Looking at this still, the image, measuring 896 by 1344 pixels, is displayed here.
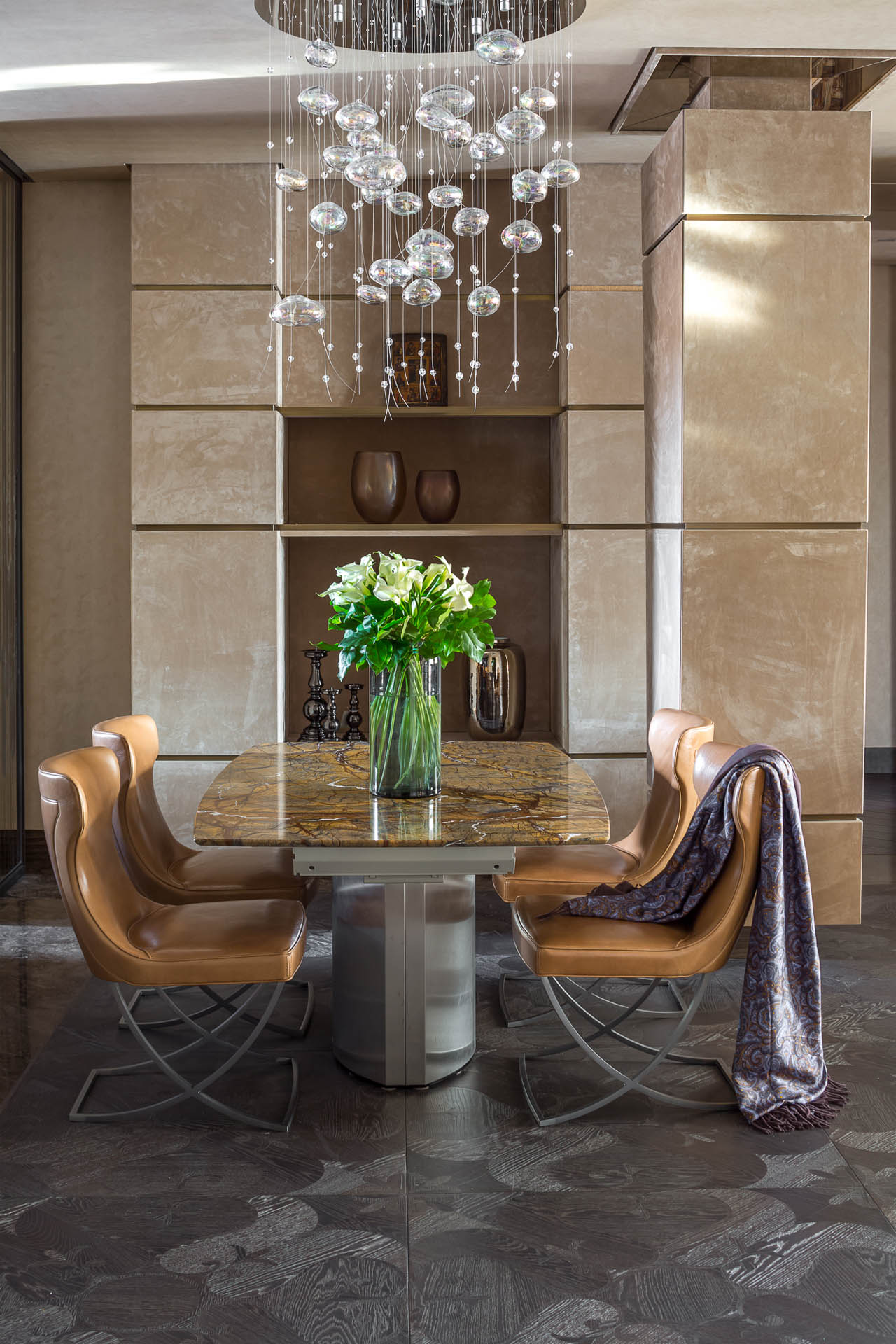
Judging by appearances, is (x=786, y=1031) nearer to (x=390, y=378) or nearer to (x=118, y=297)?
(x=390, y=378)

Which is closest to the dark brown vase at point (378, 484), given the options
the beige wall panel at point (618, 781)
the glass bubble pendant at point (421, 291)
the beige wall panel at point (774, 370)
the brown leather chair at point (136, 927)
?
the beige wall panel at point (618, 781)

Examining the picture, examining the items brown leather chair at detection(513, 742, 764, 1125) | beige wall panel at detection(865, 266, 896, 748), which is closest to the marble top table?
brown leather chair at detection(513, 742, 764, 1125)

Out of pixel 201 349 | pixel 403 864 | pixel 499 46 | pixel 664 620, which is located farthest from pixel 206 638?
pixel 499 46

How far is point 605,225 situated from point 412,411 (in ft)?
3.76

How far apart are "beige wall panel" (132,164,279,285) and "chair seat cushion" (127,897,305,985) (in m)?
3.10

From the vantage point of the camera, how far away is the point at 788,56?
12.8 feet

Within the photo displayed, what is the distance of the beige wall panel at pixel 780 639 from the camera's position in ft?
13.1

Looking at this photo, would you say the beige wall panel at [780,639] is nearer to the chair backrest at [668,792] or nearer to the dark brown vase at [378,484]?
the chair backrest at [668,792]

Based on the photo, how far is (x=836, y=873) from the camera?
13.5ft

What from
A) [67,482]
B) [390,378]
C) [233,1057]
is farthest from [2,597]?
[233,1057]

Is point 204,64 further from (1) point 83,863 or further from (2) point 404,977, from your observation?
(2) point 404,977

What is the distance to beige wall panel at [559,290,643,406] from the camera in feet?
16.1

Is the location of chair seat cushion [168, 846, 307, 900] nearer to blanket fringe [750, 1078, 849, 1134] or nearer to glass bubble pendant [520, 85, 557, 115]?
blanket fringe [750, 1078, 849, 1134]

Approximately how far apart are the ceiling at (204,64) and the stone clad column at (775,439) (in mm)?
288
